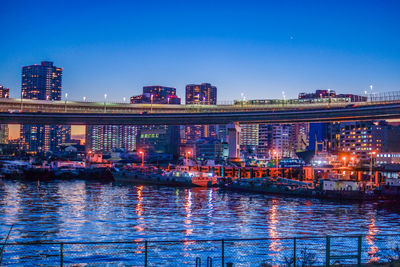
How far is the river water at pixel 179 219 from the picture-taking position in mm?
34650

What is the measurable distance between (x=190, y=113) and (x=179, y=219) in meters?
70.3

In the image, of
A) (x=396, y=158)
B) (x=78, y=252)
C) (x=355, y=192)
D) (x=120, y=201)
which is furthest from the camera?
(x=396, y=158)

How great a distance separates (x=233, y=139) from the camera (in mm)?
114812

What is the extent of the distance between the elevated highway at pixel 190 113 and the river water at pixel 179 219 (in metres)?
36.5

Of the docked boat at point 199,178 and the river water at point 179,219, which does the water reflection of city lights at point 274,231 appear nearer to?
the river water at point 179,219

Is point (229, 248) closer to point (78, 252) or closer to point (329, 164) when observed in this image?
point (78, 252)

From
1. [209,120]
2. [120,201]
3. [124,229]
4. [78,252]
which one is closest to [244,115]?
[209,120]

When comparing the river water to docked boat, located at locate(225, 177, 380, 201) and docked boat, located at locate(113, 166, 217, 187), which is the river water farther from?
docked boat, located at locate(113, 166, 217, 187)

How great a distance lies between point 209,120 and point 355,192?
49050 mm

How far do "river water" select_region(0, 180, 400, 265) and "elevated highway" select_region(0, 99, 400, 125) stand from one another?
36544 mm

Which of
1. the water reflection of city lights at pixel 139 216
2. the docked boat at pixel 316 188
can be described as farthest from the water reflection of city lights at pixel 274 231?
the docked boat at pixel 316 188

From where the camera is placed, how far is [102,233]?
113 ft

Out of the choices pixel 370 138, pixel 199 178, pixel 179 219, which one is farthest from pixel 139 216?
pixel 370 138

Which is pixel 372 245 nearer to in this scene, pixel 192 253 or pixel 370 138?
pixel 192 253
